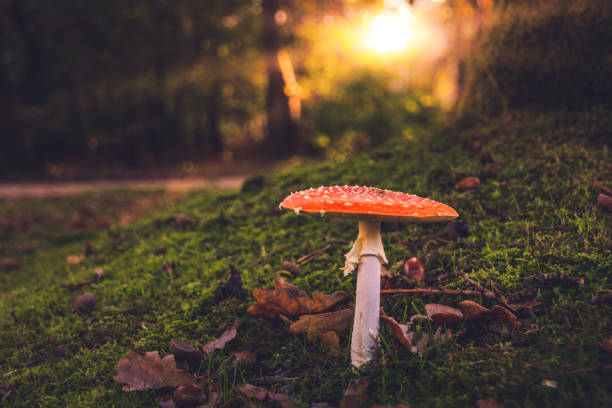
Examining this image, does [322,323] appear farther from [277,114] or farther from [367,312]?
[277,114]

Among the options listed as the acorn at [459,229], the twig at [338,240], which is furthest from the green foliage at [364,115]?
the acorn at [459,229]

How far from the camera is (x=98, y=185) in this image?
12086mm

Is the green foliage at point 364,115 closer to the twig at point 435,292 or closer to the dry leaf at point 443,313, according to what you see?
the twig at point 435,292

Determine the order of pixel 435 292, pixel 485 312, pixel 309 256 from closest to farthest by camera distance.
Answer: pixel 485 312, pixel 435 292, pixel 309 256

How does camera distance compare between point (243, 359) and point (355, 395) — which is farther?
point (243, 359)

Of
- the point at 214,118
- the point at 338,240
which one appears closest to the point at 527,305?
the point at 338,240

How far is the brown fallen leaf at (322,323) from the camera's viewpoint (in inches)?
84.6

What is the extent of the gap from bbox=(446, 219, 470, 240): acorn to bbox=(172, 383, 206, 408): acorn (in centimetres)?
180

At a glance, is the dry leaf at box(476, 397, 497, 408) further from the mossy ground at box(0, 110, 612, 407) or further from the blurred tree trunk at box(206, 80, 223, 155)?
the blurred tree trunk at box(206, 80, 223, 155)

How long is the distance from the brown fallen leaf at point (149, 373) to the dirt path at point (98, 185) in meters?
8.08

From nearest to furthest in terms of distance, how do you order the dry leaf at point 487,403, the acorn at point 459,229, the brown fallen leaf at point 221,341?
the dry leaf at point 487,403
the brown fallen leaf at point 221,341
the acorn at point 459,229

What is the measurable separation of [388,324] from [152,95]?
51.7 ft

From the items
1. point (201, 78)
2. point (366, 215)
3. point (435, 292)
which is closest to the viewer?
point (366, 215)

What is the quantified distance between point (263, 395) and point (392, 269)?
3.71 feet
